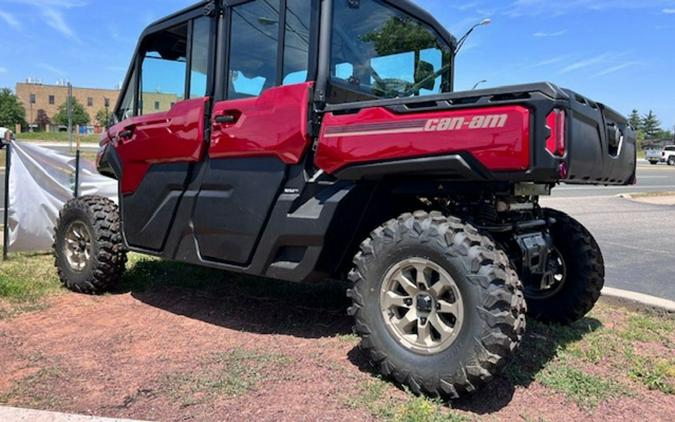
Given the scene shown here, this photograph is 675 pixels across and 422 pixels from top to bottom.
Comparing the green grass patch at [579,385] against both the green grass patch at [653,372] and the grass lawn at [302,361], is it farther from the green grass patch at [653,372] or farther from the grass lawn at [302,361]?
the green grass patch at [653,372]

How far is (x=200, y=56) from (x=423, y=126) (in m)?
2.35

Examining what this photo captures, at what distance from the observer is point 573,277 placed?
4363mm

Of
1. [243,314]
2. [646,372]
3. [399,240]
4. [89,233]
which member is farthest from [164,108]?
[646,372]

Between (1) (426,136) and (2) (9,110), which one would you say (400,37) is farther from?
(2) (9,110)

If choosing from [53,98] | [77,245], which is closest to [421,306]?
[77,245]

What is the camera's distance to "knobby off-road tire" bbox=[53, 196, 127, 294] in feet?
17.7

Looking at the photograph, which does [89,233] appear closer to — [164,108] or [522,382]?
[164,108]

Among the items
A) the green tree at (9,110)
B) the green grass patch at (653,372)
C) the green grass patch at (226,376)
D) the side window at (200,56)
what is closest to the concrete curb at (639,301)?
the green grass patch at (653,372)

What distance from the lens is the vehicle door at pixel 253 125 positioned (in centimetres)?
391

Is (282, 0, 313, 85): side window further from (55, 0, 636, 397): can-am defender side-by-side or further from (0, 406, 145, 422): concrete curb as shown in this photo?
(0, 406, 145, 422): concrete curb

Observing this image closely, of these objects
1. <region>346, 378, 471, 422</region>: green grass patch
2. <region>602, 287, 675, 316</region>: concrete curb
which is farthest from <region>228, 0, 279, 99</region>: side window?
<region>602, 287, 675, 316</region>: concrete curb

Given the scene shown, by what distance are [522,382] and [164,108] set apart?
146 inches

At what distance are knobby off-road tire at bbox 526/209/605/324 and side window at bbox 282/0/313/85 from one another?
7.22 ft

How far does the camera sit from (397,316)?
11.0 ft
